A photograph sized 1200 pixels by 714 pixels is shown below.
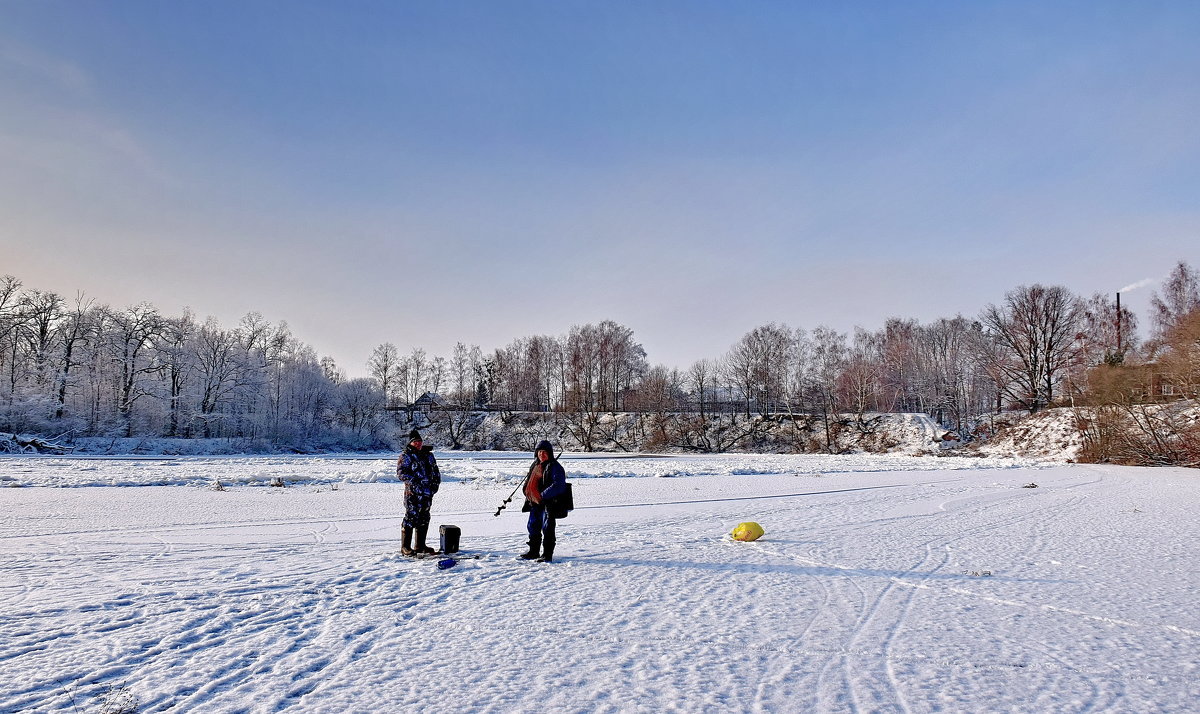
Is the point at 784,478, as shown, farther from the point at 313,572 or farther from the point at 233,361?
the point at 233,361

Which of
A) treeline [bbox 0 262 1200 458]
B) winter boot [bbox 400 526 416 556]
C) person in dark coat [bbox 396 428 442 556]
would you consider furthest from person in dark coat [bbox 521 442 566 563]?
treeline [bbox 0 262 1200 458]

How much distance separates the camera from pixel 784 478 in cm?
2755

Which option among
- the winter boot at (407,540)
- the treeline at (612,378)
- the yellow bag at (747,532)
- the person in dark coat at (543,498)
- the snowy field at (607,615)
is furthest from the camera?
the treeline at (612,378)

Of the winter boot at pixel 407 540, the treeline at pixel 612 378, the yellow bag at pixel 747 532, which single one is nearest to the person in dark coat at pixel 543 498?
the winter boot at pixel 407 540

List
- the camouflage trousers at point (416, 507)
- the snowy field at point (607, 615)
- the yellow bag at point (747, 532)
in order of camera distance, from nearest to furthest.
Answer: the snowy field at point (607, 615), the camouflage trousers at point (416, 507), the yellow bag at point (747, 532)

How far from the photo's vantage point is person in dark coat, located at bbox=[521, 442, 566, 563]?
9.25 meters

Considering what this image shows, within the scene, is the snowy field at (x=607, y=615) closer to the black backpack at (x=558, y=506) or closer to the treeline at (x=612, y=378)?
the black backpack at (x=558, y=506)

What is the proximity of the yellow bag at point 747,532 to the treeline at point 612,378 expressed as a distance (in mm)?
35916

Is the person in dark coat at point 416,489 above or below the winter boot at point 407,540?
above

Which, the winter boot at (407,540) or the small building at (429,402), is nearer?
the winter boot at (407,540)

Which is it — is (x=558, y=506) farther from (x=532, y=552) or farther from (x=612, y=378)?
(x=612, y=378)

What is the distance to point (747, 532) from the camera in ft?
36.7

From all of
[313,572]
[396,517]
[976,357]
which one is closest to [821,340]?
[976,357]

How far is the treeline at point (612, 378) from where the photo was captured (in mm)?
48656
